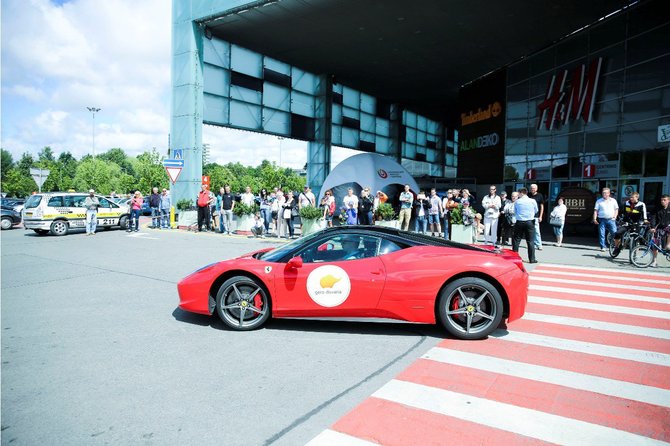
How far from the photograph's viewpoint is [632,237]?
414 inches

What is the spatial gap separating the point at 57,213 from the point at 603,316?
60.0ft

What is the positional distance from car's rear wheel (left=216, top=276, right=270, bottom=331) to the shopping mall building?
17904mm

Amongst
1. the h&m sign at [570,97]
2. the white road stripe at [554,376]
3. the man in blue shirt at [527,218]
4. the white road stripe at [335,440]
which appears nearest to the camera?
the white road stripe at [335,440]

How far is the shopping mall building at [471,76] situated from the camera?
19.0 metres

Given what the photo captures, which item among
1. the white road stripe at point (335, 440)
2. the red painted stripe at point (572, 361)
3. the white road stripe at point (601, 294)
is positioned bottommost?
the white road stripe at point (335, 440)

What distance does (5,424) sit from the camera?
2.95 m

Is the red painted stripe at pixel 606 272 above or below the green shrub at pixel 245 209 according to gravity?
below

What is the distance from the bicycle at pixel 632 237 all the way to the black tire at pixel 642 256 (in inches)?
5.6

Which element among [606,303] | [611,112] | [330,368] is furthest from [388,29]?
[330,368]

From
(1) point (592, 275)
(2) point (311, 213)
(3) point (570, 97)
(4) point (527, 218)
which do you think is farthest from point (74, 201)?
(3) point (570, 97)

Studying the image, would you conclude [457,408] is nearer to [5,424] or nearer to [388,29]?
[5,424]

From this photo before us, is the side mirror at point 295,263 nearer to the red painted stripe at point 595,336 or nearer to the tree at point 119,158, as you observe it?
the red painted stripe at point 595,336

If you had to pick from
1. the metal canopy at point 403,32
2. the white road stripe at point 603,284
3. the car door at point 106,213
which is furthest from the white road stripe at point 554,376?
the metal canopy at point 403,32

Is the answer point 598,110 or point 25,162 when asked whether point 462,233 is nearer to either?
point 598,110
